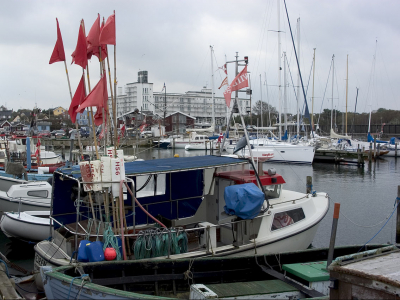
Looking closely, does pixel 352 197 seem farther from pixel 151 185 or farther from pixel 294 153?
pixel 294 153

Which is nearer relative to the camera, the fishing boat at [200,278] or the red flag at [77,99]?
the fishing boat at [200,278]

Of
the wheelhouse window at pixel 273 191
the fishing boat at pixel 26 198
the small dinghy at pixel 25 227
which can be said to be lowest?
the small dinghy at pixel 25 227

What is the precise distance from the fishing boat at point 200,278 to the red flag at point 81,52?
457cm

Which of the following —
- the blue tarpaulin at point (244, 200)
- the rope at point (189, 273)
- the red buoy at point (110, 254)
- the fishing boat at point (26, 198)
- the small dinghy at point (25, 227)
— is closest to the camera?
the red buoy at point (110, 254)

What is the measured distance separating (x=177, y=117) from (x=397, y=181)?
74.9 meters

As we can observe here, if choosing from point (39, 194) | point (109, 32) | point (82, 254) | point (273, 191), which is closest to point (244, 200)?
point (273, 191)

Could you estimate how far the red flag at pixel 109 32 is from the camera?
28.1 ft

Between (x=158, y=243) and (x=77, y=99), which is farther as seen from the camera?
(x=77, y=99)

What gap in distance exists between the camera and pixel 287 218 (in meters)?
10.9

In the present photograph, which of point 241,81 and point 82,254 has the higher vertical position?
point 241,81

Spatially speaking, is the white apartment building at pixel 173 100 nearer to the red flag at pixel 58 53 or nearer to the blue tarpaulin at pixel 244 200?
the red flag at pixel 58 53

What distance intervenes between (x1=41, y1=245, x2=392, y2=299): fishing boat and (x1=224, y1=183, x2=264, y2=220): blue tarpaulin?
1076 millimetres

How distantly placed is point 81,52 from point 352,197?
20600 millimetres

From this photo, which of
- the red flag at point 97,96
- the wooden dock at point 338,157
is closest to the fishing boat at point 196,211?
the red flag at point 97,96
